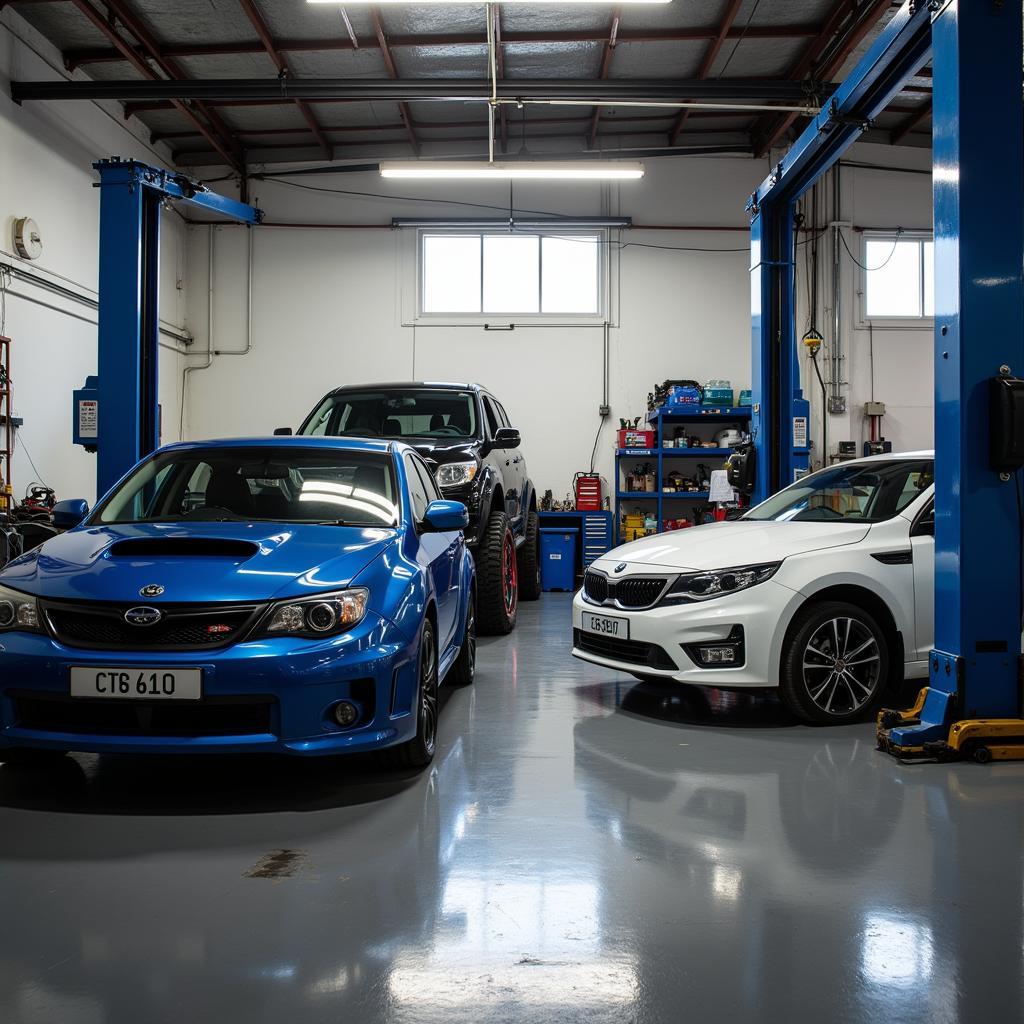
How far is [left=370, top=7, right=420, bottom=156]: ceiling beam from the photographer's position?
9.98 meters

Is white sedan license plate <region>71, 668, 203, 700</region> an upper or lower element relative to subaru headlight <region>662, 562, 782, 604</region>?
lower

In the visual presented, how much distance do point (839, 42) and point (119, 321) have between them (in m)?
8.20

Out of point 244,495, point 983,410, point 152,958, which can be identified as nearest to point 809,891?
point 152,958

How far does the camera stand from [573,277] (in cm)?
1395

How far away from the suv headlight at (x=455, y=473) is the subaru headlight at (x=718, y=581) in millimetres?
2667

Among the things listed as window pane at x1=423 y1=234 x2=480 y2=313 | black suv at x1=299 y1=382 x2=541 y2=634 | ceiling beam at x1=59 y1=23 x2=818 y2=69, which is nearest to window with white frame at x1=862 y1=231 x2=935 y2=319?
ceiling beam at x1=59 y1=23 x2=818 y2=69

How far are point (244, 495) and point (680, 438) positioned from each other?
9.45 metres

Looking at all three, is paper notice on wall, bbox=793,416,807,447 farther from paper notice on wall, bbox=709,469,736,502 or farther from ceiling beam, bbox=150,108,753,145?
ceiling beam, bbox=150,108,753,145

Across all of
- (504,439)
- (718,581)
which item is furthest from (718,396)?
(718,581)

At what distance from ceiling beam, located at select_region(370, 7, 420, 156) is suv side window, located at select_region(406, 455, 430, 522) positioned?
715cm

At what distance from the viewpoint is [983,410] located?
402 centimetres

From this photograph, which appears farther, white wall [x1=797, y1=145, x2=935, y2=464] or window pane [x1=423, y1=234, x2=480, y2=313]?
window pane [x1=423, y1=234, x2=480, y2=313]

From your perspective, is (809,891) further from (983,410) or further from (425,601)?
(983,410)

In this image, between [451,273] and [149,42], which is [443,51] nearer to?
[149,42]
